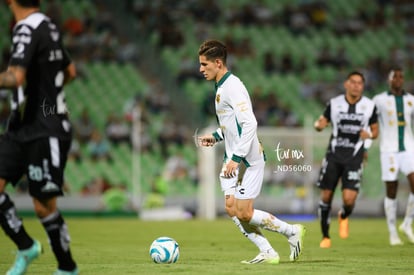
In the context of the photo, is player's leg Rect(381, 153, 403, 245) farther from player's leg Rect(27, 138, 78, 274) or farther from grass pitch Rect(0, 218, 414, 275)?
player's leg Rect(27, 138, 78, 274)

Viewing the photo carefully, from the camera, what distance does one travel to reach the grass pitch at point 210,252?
9531 millimetres

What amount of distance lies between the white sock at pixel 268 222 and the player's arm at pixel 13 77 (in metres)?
3.58

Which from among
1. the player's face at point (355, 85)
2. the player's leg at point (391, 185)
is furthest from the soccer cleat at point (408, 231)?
the player's face at point (355, 85)

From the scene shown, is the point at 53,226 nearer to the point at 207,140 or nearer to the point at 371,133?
the point at 207,140

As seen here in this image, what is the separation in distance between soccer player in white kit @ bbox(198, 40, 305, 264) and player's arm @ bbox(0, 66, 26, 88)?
286 centimetres

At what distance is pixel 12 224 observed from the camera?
25.8 ft

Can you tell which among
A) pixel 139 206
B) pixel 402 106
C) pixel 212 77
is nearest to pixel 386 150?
pixel 402 106

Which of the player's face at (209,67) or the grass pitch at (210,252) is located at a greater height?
the player's face at (209,67)

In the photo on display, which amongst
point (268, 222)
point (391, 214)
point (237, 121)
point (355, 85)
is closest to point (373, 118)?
point (355, 85)

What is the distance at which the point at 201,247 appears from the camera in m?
13.7

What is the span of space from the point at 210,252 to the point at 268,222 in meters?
2.58

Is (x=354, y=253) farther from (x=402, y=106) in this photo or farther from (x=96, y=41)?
(x=96, y=41)

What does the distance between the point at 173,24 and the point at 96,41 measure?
120 inches
